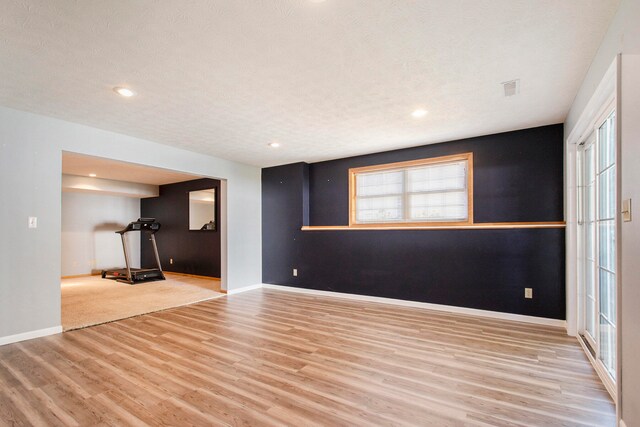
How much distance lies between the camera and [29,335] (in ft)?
10.1

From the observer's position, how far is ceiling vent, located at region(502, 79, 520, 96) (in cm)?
253

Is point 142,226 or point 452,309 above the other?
point 142,226

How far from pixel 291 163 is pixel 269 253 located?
1.83 m

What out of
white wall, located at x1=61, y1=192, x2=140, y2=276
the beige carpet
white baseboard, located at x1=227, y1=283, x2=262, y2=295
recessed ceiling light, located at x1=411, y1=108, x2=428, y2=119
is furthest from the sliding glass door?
white wall, located at x1=61, y1=192, x2=140, y2=276

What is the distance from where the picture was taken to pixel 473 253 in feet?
12.9

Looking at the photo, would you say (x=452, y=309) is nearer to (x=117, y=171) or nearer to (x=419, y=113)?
(x=419, y=113)

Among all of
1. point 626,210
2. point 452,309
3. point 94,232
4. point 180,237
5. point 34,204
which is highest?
point 34,204

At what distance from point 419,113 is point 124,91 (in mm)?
2874

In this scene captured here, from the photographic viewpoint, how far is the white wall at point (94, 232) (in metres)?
7.20

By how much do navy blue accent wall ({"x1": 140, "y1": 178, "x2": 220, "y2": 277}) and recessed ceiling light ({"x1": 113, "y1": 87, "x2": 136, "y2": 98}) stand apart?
4182 millimetres

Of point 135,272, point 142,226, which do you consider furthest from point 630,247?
point 142,226

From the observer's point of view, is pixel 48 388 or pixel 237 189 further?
pixel 237 189

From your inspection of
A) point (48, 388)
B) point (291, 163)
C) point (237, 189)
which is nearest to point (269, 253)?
point (237, 189)

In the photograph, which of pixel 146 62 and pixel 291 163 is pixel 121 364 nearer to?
pixel 146 62
